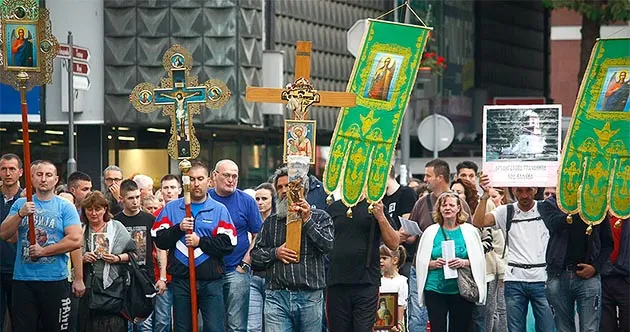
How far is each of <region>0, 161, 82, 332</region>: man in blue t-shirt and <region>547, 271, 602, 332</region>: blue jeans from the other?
433 centimetres

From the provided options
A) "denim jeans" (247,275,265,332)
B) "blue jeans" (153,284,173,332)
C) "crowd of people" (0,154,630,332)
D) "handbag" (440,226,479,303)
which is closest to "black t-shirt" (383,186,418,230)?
"crowd of people" (0,154,630,332)

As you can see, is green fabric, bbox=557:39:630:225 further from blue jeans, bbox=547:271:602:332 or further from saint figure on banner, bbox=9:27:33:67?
saint figure on banner, bbox=9:27:33:67

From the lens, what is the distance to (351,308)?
14414 mm

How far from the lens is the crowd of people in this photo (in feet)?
46.2

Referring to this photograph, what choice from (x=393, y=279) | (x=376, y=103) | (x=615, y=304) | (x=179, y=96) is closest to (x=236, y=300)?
(x=393, y=279)

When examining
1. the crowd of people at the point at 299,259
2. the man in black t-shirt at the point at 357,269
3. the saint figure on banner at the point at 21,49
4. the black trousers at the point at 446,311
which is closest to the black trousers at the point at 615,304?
the crowd of people at the point at 299,259

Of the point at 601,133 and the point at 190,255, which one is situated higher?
the point at 601,133

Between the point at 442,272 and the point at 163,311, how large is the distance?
278cm

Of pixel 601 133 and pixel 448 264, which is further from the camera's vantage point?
pixel 601 133

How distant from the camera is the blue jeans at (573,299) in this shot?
49.9 ft

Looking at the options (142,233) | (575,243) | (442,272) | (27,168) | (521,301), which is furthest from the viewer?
(521,301)

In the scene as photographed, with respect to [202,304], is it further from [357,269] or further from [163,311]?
[357,269]

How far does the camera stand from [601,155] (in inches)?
606

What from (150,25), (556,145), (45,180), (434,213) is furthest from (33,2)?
(150,25)
